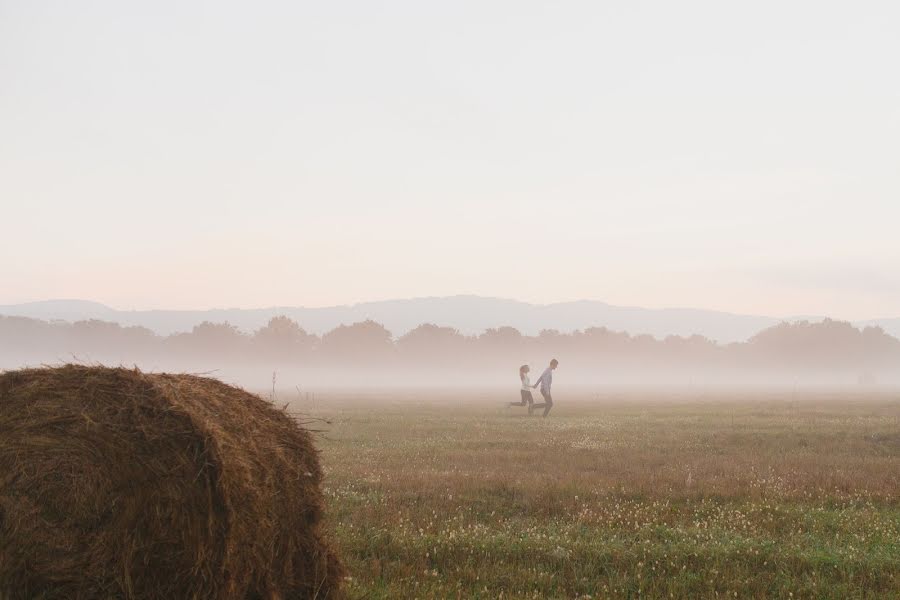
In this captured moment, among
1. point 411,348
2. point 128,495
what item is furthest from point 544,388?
point 411,348

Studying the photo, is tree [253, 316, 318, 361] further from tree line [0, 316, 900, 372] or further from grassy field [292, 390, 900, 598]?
grassy field [292, 390, 900, 598]

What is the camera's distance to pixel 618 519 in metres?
9.97

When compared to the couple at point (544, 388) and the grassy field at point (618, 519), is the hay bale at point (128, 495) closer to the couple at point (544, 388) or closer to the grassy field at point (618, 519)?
the grassy field at point (618, 519)

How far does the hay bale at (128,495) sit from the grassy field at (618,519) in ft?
6.01

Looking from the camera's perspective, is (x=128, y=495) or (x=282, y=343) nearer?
(x=128, y=495)

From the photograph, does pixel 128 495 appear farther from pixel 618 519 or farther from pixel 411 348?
pixel 411 348

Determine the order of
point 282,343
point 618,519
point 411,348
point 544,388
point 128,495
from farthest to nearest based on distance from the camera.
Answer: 1. point 411,348
2. point 282,343
3. point 544,388
4. point 618,519
5. point 128,495

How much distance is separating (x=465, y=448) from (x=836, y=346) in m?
176

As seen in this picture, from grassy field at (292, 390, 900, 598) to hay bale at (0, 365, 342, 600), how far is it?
1833 mm

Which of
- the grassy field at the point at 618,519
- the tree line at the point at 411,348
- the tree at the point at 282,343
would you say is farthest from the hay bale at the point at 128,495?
the tree at the point at 282,343

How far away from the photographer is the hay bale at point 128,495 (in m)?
5.58

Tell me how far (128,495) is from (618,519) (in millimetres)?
7148

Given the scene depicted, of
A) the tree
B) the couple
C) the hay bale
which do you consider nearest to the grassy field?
the hay bale

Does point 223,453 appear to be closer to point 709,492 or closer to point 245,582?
point 245,582
